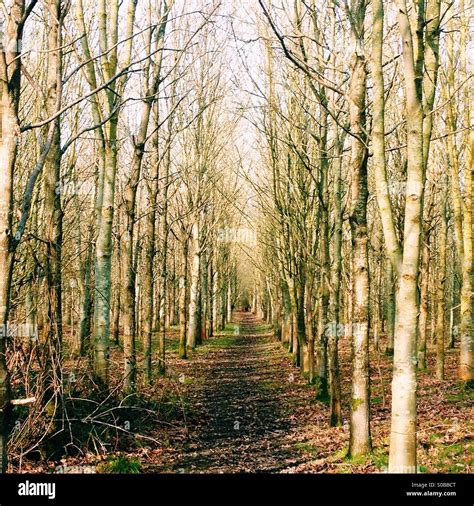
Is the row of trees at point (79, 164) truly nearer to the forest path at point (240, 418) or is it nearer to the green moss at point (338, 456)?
the forest path at point (240, 418)

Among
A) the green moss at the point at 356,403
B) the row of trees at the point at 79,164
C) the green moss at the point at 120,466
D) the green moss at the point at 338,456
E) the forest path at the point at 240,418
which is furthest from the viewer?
the forest path at the point at 240,418

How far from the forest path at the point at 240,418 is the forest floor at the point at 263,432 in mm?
15

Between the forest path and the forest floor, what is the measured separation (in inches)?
0.6

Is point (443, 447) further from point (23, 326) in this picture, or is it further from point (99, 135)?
point (99, 135)

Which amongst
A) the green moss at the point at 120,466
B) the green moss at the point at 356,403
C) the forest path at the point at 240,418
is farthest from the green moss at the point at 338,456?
the green moss at the point at 120,466

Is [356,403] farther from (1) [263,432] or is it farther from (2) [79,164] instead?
(2) [79,164]

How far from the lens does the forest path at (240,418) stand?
7137 millimetres

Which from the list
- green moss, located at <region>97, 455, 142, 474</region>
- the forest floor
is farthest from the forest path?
green moss, located at <region>97, 455, 142, 474</region>

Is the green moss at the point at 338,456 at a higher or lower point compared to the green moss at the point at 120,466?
lower

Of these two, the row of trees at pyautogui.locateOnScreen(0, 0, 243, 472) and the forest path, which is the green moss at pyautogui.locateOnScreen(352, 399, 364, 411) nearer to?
the forest path
